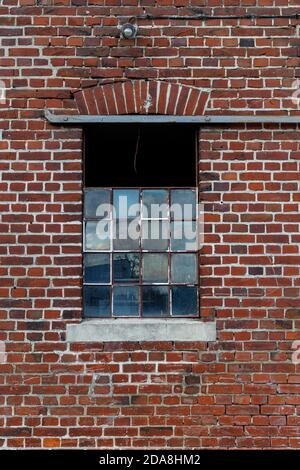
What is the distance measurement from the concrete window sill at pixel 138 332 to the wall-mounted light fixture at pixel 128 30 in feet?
8.26

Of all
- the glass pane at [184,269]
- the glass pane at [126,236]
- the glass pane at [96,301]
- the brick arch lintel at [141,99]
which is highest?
the brick arch lintel at [141,99]

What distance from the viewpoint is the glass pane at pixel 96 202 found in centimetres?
559

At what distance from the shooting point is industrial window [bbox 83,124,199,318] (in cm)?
552

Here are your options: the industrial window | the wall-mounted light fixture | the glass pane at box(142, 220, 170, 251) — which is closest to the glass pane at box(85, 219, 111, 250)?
the industrial window

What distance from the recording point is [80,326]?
5.31 meters

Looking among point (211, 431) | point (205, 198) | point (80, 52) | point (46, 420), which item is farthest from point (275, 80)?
point (46, 420)

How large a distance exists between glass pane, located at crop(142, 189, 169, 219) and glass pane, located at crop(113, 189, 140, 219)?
69 mm

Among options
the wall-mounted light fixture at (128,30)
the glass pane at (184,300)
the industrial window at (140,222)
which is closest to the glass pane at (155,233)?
the industrial window at (140,222)

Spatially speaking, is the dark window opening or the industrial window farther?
the dark window opening

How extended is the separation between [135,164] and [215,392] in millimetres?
2126

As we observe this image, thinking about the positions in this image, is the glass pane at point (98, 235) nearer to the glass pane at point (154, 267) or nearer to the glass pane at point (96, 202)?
the glass pane at point (96, 202)

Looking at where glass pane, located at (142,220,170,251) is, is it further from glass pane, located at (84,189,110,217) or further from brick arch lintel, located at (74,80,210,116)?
brick arch lintel, located at (74,80,210,116)

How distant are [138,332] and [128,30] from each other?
8.64 ft

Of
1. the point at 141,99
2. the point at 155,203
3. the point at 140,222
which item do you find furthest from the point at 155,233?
the point at 141,99
